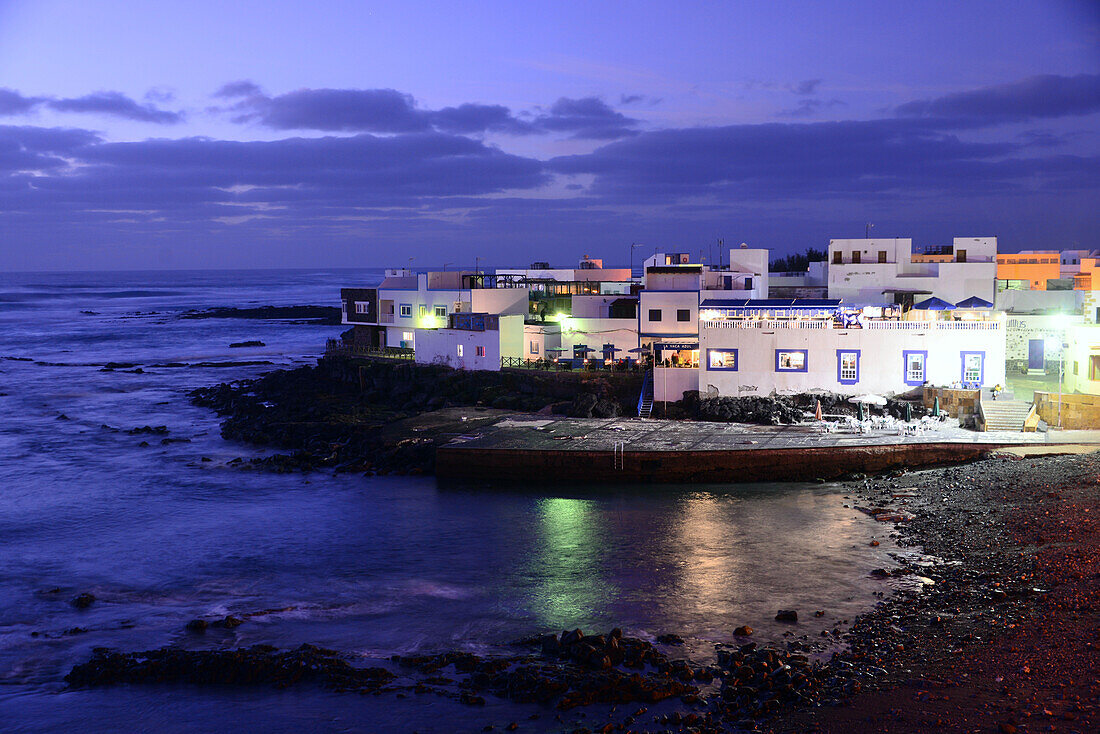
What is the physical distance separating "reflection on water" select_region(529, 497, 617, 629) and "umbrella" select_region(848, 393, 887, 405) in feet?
32.5

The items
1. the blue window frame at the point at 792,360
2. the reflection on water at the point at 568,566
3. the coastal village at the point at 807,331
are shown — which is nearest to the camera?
the reflection on water at the point at 568,566

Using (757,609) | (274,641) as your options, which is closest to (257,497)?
(274,641)

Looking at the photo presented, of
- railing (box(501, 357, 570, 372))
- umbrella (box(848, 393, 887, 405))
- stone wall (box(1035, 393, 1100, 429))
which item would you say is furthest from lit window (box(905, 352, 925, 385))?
railing (box(501, 357, 570, 372))

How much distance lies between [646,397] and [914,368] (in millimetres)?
8758

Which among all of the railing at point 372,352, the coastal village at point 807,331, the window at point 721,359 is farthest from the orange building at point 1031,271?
the railing at point 372,352

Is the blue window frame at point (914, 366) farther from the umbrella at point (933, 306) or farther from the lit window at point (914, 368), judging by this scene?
the umbrella at point (933, 306)

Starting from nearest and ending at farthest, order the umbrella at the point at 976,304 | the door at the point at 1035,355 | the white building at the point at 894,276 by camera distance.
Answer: the umbrella at the point at 976,304 < the door at the point at 1035,355 < the white building at the point at 894,276

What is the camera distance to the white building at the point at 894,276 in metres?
37.8

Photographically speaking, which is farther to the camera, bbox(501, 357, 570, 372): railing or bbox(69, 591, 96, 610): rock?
bbox(501, 357, 570, 372): railing

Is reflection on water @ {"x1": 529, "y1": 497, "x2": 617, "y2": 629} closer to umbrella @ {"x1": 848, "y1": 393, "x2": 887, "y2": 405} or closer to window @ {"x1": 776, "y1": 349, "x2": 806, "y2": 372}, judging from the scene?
window @ {"x1": 776, "y1": 349, "x2": 806, "y2": 372}

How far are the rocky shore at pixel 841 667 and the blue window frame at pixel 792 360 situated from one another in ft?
37.9

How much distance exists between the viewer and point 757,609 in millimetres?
15188

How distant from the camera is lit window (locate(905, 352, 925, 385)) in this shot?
27.1m

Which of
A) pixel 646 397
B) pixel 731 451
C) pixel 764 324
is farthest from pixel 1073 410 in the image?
pixel 646 397
